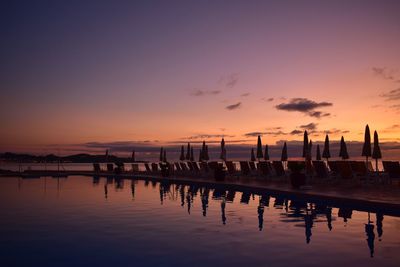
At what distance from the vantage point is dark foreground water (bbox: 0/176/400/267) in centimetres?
577

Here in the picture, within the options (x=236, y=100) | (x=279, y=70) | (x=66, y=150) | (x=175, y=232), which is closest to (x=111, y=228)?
(x=175, y=232)

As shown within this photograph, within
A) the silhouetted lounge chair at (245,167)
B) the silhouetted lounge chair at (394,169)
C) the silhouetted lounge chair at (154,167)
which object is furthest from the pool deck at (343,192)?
the silhouetted lounge chair at (154,167)

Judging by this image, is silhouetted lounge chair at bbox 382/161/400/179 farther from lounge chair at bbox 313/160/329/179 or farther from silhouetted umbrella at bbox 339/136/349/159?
silhouetted umbrella at bbox 339/136/349/159

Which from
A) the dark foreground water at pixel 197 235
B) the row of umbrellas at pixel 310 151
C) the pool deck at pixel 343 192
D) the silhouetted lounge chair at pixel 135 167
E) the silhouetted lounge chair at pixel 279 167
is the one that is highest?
the row of umbrellas at pixel 310 151

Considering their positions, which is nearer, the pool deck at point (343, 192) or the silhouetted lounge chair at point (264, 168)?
the pool deck at point (343, 192)

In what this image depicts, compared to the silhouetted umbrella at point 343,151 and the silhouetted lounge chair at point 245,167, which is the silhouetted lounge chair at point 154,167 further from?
the silhouetted umbrella at point 343,151

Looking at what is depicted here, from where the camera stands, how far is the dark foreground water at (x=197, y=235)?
577cm

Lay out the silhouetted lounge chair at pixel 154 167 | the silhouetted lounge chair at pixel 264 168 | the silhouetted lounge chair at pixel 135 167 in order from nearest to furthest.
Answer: the silhouetted lounge chair at pixel 264 168
the silhouetted lounge chair at pixel 154 167
the silhouetted lounge chair at pixel 135 167

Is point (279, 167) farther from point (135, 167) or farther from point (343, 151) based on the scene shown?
point (135, 167)

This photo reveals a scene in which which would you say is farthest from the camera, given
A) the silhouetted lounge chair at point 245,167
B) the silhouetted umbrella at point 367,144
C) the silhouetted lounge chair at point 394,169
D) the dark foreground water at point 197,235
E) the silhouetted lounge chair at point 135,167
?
the silhouetted lounge chair at point 135,167

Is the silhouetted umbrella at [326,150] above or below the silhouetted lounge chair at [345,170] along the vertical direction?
above

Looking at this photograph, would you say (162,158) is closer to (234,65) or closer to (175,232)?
(234,65)

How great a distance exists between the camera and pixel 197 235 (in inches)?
298

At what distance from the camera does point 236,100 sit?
28.0m
